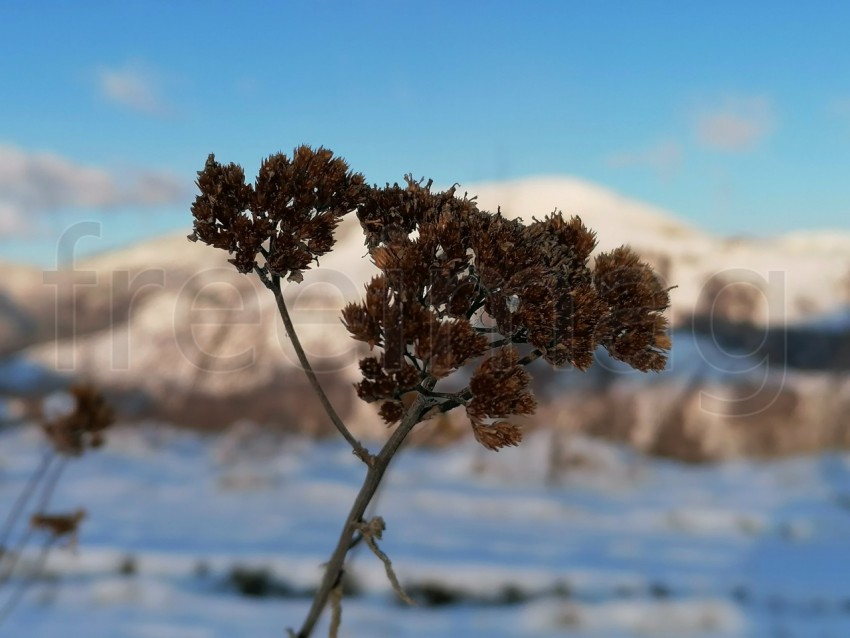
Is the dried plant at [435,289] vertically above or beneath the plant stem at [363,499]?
above

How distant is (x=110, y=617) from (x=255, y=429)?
512 cm

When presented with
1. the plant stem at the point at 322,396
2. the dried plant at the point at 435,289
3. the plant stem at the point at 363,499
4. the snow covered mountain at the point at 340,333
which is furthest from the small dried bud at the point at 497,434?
the snow covered mountain at the point at 340,333

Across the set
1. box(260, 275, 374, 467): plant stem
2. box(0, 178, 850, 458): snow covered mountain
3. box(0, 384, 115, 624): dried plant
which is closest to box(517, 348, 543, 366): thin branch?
box(260, 275, 374, 467): plant stem

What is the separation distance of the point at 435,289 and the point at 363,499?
2.89 ft

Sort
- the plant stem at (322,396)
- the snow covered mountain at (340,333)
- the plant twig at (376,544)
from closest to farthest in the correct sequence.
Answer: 1. the plant twig at (376,544)
2. the plant stem at (322,396)
3. the snow covered mountain at (340,333)

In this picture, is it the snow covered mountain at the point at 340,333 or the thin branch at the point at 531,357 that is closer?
the thin branch at the point at 531,357

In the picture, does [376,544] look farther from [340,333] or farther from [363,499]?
[340,333]

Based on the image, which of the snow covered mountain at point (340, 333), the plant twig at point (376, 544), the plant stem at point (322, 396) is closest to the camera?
the plant twig at point (376, 544)

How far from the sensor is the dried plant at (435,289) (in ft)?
8.92

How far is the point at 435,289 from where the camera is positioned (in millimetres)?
2754

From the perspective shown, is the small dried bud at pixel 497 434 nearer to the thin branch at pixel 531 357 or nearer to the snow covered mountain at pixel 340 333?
the thin branch at pixel 531 357

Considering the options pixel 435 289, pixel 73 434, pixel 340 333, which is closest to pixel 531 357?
pixel 435 289

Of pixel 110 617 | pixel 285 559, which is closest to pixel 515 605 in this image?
pixel 285 559

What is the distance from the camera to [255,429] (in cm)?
1501
